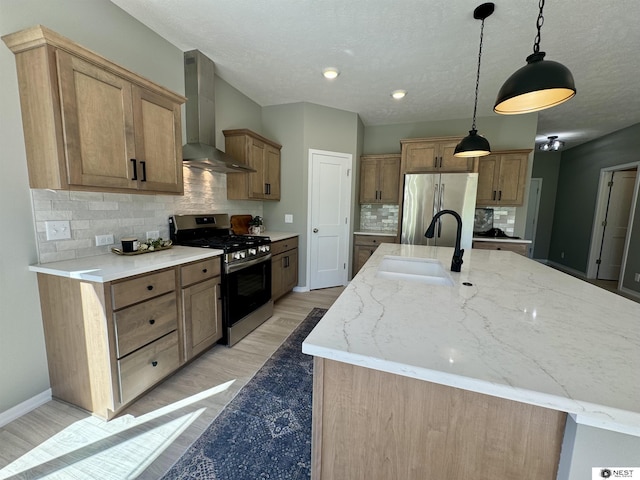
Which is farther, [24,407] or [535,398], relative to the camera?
[24,407]

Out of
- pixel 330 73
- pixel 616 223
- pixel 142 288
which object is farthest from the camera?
pixel 616 223

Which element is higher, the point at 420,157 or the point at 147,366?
the point at 420,157

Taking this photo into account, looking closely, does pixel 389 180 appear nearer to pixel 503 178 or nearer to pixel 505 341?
pixel 503 178

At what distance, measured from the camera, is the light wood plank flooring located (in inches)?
52.9

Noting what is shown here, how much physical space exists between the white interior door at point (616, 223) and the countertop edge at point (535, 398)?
659 centimetres

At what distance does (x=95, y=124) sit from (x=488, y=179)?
15.6ft

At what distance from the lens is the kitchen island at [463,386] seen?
61 centimetres

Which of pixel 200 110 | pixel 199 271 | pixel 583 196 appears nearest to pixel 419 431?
pixel 199 271

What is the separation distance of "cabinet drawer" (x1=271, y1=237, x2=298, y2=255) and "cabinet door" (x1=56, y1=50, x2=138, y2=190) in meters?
1.68

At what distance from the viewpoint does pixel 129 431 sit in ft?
5.05

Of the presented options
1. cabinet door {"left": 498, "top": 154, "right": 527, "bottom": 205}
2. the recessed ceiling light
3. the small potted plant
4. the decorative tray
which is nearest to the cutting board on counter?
the small potted plant

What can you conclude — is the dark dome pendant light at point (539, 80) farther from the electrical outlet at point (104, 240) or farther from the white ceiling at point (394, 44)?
the electrical outlet at point (104, 240)

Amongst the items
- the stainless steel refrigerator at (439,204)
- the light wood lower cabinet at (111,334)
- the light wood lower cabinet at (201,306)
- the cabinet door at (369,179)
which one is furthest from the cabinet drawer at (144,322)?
the cabinet door at (369,179)

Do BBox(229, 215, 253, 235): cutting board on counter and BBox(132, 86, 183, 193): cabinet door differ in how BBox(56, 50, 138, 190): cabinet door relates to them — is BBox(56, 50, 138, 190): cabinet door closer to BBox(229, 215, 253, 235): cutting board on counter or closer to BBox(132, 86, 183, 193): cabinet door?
BBox(132, 86, 183, 193): cabinet door
